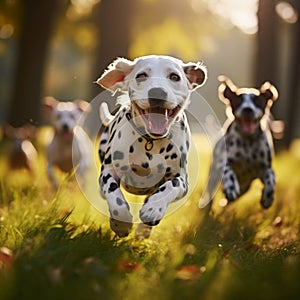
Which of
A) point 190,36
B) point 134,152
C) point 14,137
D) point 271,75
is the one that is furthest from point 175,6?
point 134,152

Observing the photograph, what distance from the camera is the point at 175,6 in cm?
2350

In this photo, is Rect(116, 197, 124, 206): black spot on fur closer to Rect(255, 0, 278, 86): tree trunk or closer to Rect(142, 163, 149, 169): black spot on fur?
Rect(142, 163, 149, 169): black spot on fur

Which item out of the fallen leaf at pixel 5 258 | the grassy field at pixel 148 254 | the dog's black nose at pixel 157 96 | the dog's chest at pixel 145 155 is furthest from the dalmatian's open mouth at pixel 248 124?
the fallen leaf at pixel 5 258

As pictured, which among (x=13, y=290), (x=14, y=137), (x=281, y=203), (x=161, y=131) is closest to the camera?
(x=13, y=290)

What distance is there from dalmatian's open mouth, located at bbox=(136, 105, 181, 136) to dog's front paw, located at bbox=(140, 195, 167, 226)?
1.83ft

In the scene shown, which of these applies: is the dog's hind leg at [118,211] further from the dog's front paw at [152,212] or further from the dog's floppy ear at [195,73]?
the dog's floppy ear at [195,73]

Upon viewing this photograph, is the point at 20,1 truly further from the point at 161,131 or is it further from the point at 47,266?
the point at 47,266

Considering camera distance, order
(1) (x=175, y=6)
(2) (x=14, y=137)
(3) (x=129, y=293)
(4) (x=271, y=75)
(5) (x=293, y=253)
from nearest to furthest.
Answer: (3) (x=129, y=293) → (5) (x=293, y=253) → (2) (x=14, y=137) → (4) (x=271, y=75) → (1) (x=175, y=6)

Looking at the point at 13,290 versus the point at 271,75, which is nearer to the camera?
the point at 13,290

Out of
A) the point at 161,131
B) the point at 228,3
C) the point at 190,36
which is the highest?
the point at 161,131

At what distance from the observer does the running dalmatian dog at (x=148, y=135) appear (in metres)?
5.20

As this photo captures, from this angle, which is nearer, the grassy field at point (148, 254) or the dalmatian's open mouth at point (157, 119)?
the grassy field at point (148, 254)

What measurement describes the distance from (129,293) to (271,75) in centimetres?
1459

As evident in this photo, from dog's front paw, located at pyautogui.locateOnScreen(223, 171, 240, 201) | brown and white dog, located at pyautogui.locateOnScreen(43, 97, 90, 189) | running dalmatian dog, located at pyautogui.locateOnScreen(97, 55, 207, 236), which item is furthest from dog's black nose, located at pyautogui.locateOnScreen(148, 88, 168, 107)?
brown and white dog, located at pyautogui.locateOnScreen(43, 97, 90, 189)
